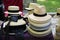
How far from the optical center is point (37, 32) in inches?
50.6

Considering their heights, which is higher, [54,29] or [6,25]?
[6,25]

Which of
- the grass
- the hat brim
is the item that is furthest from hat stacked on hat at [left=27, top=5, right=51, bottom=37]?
the grass

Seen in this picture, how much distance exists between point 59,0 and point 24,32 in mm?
1306

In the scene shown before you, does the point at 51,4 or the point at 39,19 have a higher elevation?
the point at 39,19

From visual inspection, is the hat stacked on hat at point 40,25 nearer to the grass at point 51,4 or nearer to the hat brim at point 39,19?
the hat brim at point 39,19

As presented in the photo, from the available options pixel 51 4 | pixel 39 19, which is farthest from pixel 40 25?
pixel 51 4

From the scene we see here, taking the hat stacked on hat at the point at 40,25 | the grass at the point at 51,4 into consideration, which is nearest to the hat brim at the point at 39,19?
the hat stacked on hat at the point at 40,25

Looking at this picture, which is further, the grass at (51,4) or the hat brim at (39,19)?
the grass at (51,4)

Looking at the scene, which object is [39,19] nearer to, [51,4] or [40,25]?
[40,25]

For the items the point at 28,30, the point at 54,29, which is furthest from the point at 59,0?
the point at 28,30

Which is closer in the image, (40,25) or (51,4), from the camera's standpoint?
(40,25)

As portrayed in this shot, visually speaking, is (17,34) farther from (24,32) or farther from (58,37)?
(58,37)

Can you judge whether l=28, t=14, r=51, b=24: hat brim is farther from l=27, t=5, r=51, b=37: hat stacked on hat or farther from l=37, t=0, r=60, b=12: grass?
l=37, t=0, r=60, b=12: grass

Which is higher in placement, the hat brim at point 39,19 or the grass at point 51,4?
the hat brim at point 39,19
